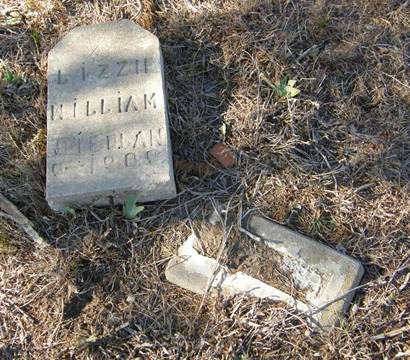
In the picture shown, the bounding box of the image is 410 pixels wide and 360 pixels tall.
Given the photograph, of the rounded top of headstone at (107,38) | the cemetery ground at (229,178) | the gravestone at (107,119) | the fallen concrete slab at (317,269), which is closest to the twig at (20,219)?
the cemetery ground at (229,178)

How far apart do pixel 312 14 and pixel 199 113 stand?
0.85 m

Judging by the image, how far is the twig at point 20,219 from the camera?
2375mm

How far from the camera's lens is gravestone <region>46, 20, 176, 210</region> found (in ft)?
7.55

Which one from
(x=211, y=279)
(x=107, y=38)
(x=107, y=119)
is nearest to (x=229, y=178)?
(x=211, y=279)

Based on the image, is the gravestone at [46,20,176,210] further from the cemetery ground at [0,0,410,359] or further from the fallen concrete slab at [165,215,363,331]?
the fallen concrete slab at [165,215,363,331]

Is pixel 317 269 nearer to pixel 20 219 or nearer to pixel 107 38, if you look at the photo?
pixel 20 219

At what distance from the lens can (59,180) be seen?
230 cm

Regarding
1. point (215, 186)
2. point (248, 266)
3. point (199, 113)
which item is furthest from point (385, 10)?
point (248, 266)

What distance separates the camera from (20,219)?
2.39m

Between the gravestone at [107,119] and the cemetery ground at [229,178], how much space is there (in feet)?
0.59

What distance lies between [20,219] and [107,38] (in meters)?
0.97

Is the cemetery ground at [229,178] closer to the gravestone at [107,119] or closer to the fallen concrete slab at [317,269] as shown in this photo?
the fallen concrete slab at [317,269]

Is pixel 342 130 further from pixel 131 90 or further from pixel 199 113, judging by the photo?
pixel 131 90

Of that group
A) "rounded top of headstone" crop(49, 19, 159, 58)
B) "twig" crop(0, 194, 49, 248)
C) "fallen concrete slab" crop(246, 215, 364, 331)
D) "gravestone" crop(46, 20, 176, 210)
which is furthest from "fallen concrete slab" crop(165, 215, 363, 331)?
"rounded top of headstone" crop(49, 19, 159, 58)
